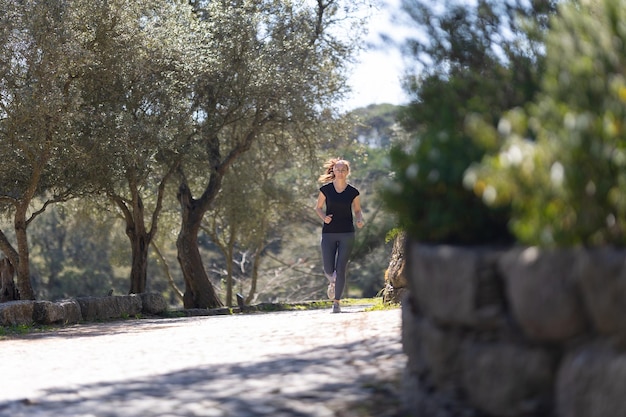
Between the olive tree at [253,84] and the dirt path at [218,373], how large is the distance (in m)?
13.0

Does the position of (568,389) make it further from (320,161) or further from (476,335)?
(320,161)

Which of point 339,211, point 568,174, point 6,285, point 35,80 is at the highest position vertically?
point 35,80

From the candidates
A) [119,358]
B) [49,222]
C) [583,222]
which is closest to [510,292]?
[583,222]

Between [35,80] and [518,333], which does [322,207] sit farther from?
[518,333]

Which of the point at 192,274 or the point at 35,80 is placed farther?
the point at 192,274

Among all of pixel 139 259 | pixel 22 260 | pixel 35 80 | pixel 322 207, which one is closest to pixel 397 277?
pixel 322 207

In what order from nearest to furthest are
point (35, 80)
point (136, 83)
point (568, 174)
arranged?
point (568, 174) < point (35, 80) < point (136, 83)

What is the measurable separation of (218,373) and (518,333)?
121 inches

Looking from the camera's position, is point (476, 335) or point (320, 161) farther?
point (320, 161)

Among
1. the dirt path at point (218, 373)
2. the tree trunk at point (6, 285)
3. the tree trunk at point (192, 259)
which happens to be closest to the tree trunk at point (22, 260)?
the tree trunk at point (6, 285)

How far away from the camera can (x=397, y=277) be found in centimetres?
1312

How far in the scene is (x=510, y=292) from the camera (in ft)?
13.0

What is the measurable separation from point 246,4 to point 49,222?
34.1 m

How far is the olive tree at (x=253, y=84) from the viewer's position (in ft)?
74.2
